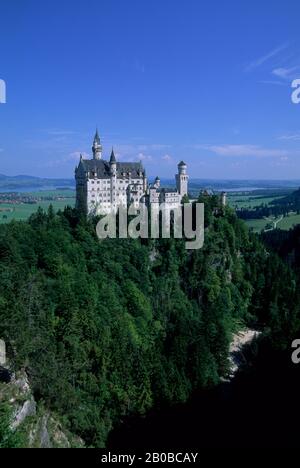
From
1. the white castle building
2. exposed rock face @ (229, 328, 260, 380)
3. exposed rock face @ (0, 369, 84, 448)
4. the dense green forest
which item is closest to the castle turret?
the white castle building

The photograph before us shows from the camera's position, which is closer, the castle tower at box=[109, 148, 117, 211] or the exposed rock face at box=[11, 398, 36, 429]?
the exposed rock face at box=[11, 398, 36, 429]

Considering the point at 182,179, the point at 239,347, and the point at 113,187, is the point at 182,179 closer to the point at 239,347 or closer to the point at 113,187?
the point at 113,187

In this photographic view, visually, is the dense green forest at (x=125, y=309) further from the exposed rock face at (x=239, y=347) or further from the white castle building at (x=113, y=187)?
the white castle building at (x=113, y=187)

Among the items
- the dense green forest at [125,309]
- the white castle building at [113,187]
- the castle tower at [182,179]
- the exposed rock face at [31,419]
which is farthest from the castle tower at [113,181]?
the exposed rock face at [31,419]

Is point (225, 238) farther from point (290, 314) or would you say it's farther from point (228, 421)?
point (228, 421)

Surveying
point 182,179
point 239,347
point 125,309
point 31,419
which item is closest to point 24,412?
point 31,419

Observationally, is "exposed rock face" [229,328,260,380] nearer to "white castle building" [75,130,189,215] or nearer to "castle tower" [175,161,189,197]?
"white castle building" [75,130,189,215]
